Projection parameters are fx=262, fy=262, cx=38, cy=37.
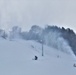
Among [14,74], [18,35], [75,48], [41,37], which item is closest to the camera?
[14,74]

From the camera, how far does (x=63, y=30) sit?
140 m

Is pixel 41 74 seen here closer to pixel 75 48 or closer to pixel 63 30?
pixel 75 48

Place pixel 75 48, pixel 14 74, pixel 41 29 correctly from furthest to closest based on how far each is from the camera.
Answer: pixel 41 29 < pixel 75 48 < pixel 14 74

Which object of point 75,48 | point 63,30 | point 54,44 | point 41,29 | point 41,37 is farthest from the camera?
point 41,29

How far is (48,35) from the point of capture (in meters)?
142

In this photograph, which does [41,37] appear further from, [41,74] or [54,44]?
[41,74]

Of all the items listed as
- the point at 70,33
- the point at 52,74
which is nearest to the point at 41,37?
the point at 70,33

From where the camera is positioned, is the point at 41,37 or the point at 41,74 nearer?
the point at 41,74

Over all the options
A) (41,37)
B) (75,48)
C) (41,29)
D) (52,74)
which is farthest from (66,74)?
(41,29)

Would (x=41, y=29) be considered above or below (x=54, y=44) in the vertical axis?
above

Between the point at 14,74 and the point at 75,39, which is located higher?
the point at 75,39

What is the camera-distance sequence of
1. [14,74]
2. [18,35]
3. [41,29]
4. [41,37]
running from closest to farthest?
[14,74]
[41,37]
[41,29]
[18,35]

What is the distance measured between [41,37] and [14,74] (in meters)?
125

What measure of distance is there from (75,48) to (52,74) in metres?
92.2
